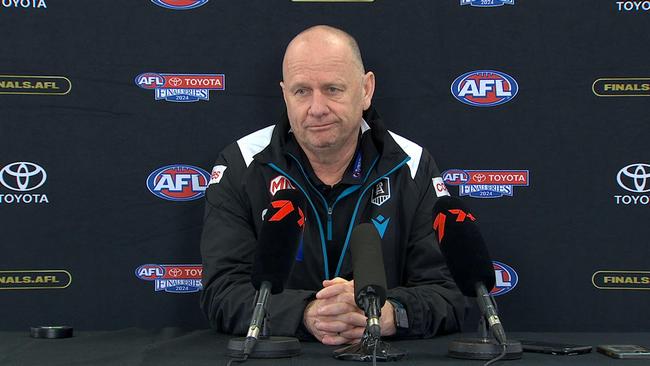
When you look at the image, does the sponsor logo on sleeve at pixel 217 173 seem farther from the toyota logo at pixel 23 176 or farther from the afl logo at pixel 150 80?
the toyota logo at pixel 23 176

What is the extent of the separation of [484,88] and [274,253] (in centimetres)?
150

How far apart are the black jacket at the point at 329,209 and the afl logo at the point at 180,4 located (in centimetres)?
54

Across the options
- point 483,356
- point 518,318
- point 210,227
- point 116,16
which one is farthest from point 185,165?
point 483,356

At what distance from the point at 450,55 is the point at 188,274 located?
122 centimetres

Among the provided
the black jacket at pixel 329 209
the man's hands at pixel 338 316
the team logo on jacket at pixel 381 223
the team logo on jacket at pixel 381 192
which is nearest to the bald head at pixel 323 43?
the black jacket at pixel 329 209

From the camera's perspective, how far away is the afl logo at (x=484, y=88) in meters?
2.67

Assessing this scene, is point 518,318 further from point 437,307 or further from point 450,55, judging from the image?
point 450,55

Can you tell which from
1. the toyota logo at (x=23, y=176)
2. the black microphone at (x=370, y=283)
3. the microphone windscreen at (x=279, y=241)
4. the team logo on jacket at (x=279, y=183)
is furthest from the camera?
the toyota logo at (x=23, y=176)

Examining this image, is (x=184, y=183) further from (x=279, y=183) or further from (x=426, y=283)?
(x=426, y=283)

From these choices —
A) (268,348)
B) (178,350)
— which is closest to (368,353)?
(268,348)

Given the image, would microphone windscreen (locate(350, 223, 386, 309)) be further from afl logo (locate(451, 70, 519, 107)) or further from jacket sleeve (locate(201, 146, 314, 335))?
afl logo (locate(451, 70, 519, 107))

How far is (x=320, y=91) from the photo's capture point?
7.37 ft

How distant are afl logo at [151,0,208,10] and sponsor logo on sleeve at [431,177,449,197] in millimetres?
1029

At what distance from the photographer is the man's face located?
2.24m
